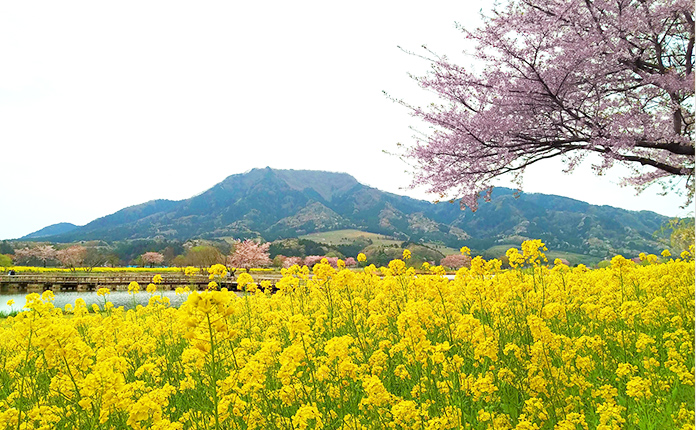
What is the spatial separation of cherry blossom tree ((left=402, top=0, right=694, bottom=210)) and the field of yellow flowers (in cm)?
341

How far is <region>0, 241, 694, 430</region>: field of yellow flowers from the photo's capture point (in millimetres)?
3258

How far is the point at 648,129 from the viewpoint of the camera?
29.4 feet

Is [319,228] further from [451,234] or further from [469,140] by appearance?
[469,140]

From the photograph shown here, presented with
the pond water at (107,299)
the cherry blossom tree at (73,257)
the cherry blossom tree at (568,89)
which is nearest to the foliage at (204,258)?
the cherry blossom tree at (73,257)

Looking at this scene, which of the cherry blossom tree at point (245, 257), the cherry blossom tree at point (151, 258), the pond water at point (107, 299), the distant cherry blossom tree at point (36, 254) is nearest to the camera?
the pond water at point (107, 299)

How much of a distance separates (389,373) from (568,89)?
715 centimetres

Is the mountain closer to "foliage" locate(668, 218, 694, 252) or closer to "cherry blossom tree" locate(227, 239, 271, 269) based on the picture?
"cherry blossom tree" locate(227, 239, 271, 269)

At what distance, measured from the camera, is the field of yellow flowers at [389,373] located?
128 inches

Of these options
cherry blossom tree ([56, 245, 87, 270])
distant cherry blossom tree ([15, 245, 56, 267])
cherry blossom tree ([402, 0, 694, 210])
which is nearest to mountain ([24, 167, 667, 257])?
distant cherry blossom tree ([15, 245, 56, 267])

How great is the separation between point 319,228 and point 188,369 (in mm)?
181845

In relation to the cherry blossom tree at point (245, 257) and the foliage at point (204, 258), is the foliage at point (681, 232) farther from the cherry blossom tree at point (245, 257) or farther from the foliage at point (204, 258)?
the foliage at point (204, 258)

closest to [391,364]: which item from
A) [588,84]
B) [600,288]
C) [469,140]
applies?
[600,288]

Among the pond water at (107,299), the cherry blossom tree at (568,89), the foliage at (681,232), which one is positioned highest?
the cherry blossom tree at (568,89)

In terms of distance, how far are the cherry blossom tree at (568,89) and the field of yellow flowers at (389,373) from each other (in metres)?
3.41
